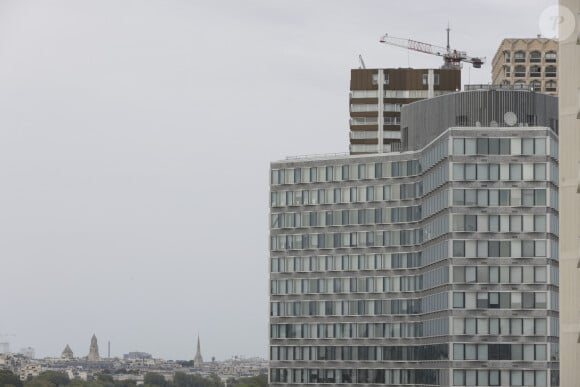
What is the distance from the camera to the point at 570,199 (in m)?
61.8

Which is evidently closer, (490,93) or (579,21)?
(579,21)

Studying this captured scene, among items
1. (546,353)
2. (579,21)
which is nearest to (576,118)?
(579,21)

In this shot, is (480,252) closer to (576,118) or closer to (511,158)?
(511,158)

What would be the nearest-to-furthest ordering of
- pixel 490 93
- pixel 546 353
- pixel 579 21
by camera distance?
pixel 579 21
pixel 546 353
pixel 490 93

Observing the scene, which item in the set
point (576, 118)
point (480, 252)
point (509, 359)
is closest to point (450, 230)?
point (480, 252)

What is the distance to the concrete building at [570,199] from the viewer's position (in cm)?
6091

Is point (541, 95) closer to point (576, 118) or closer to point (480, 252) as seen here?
point (480, 252)

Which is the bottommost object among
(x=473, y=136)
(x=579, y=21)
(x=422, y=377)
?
(x=422, y=377)

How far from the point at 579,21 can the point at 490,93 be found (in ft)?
455

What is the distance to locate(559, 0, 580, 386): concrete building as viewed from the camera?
6091 centimetres

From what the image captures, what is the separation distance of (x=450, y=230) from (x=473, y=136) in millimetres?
12537

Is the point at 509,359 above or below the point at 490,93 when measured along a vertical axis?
below

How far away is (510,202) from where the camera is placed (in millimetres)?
188000

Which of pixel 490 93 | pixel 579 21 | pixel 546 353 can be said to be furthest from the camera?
pixel 490 93
